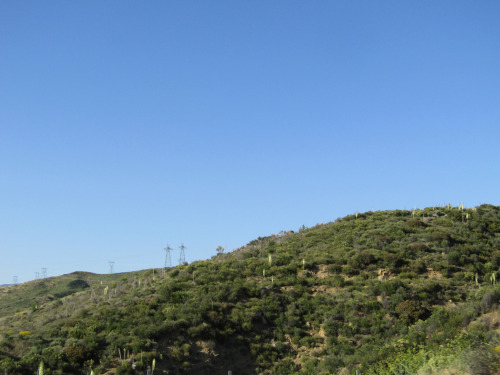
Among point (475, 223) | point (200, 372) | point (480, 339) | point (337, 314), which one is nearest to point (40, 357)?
point (200, 372)

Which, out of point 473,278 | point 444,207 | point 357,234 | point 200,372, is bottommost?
point 200,372

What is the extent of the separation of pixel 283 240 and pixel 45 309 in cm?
2510

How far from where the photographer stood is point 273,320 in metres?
30.9

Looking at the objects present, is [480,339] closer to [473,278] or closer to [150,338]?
[473,278]

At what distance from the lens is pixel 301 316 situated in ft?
102

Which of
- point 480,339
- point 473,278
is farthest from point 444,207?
point 480,339

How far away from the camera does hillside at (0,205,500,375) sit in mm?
23750

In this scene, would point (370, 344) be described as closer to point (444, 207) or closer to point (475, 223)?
point (475, 223)

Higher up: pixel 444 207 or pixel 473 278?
pixel 444 207

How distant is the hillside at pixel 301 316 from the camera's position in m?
23.8

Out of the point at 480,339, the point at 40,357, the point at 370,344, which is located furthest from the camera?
the point at 370,344

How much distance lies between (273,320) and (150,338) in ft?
29.5

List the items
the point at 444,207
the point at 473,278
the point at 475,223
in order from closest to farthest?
1. the point at 473,278
2. the point at 475,223
3. the point at 444,207

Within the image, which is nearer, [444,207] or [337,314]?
[337,314]
